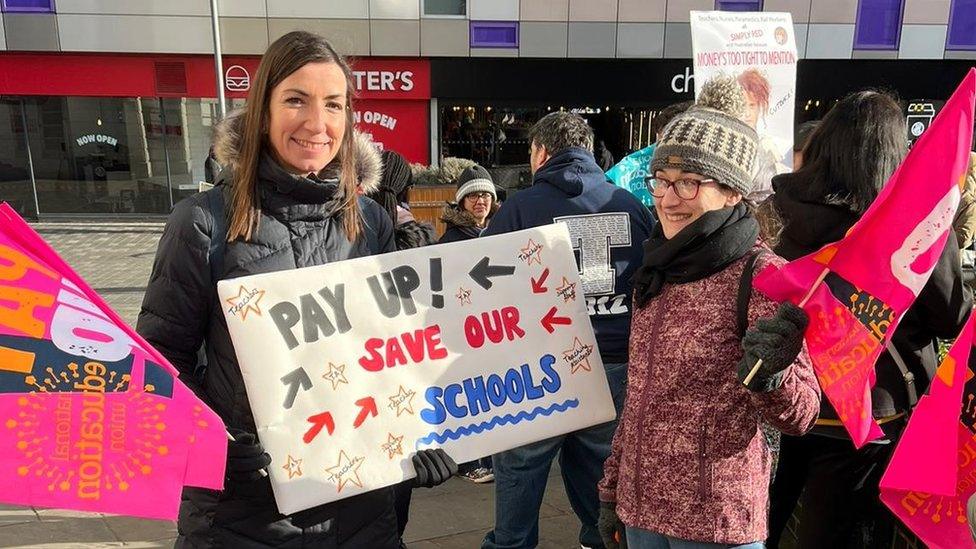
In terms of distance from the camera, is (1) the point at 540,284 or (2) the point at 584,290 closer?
(1) the point at 540,284

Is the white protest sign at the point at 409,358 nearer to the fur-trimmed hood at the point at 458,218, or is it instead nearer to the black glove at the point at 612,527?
the black glove at the point at 612,527

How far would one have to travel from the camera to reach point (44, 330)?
1576mm

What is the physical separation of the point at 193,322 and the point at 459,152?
13707 millimetres

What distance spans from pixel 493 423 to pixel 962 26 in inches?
676

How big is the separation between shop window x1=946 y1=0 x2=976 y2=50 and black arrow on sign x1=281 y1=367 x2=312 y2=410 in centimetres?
1741

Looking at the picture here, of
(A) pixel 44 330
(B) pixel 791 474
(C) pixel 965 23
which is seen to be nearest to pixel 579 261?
(B) pixel 791 474

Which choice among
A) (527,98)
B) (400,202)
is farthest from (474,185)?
(527,98)

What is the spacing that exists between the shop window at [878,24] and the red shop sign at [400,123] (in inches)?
364

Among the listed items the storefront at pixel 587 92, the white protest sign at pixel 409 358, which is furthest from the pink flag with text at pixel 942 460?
the storefront at pixel 587 92

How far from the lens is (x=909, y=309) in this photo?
7.79 ft

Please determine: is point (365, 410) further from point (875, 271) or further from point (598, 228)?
point (598, 228)

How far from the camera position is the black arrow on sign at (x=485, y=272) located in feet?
7.39

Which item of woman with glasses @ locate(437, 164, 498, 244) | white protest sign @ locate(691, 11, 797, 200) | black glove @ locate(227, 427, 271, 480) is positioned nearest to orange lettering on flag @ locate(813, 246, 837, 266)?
black glove @ locate(227, 427, 271, 480)

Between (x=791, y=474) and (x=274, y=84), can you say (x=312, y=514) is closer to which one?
(x=274, y=84)
